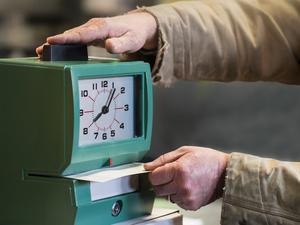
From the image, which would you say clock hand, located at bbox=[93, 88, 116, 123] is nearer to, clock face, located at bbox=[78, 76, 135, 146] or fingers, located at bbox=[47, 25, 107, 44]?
clock face, located at bbox=[78, 76, 135, 146]

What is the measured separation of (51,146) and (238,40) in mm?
538

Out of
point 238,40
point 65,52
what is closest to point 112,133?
point 65,52

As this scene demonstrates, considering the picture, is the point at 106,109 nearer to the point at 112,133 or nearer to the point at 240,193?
the point at 112,133

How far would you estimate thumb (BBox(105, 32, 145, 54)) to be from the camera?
1145 mm

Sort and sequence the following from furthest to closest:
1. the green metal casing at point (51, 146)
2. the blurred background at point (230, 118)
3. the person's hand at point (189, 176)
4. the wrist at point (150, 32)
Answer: the blurred background at point (230, 118), the wrist at point (150, 32), the person's hand at point (189, 176), the green metal casing at point (51, 146)

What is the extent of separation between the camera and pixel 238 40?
4.70ft

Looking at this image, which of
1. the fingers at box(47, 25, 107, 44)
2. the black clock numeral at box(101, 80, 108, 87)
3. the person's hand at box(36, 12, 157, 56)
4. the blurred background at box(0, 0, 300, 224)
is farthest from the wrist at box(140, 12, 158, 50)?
the blurred background at box(0, 0, 300, 224)

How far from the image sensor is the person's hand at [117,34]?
3.74 ft

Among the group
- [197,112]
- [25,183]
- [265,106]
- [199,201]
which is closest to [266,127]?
[265,106]

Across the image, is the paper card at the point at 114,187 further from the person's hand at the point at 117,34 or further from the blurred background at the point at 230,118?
the blurred background at the point at 230,118

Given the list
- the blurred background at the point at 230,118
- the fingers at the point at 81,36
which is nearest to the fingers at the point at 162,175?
the fingers at the point at 81,36

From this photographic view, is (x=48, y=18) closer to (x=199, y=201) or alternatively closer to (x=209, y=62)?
(x=209, y=62)

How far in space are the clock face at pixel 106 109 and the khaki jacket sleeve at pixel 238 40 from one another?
27cm

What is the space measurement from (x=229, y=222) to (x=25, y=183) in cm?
33
